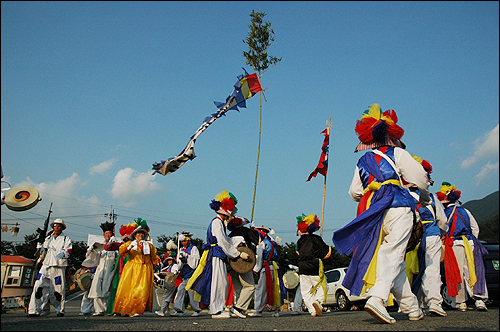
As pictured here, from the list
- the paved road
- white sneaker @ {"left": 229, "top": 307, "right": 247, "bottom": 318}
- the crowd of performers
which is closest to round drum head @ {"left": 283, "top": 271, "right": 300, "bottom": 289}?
the crowd of performers

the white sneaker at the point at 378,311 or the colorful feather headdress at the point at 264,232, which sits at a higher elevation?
the colorful feather headdress at the point at 264,232

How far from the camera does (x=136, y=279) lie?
24.1 ft

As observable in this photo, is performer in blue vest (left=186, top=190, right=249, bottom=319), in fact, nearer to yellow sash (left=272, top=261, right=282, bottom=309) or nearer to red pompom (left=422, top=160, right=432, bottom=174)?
yellow sash (left=272, top=261, right=282, bottom=309)

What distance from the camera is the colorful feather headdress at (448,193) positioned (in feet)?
25.8

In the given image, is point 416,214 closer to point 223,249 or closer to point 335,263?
point 223,249

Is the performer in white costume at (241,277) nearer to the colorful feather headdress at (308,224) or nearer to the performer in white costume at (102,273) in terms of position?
the colorful feather headdress at (308,224)

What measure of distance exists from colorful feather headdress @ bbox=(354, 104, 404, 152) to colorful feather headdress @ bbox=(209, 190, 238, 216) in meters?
2.82

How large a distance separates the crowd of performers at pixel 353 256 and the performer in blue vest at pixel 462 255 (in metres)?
0.02

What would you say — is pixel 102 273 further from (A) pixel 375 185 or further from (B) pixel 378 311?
(B) pixel 378 311

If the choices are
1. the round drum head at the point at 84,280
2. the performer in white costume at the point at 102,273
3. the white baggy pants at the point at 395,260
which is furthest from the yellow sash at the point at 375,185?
the round drum head at the point at 84,280

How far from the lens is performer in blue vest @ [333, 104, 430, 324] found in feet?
13.1

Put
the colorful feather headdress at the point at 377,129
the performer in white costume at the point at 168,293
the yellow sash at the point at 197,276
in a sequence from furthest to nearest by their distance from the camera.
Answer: the performer in white costume at the point at 168,293 → the yellow sash at the point at 197,276 → the colorful feather headdress at the point at 377,129

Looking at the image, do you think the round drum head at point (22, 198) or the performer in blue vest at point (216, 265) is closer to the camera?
the round drum head at point (22, 198)

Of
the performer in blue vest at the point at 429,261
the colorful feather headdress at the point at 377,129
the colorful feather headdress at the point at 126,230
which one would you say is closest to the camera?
the colorful feather headdress at the point at 377,129
